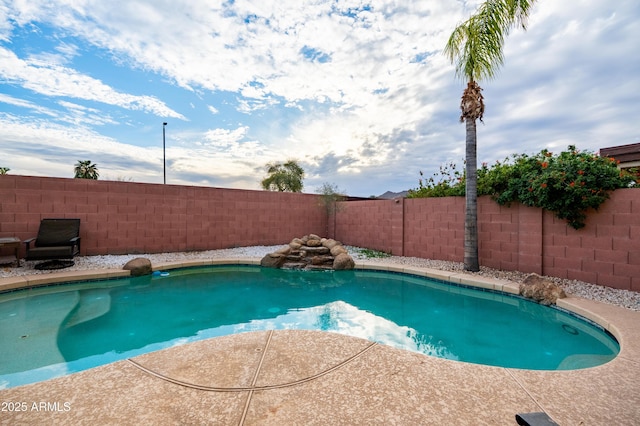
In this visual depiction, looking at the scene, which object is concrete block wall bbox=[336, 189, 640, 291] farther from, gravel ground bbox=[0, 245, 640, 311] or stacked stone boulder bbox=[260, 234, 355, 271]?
stacked stone boulder bbox=[260, 234, 355, 271]

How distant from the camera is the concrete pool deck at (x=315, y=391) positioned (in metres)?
1.60

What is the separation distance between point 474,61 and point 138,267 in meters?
8.38

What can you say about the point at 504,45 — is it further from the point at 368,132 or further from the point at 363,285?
the point at 363,285

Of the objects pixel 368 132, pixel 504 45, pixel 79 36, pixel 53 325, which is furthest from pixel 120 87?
pixel 504 45

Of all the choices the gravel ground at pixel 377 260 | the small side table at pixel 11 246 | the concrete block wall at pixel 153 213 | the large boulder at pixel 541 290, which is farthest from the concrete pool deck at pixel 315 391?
the concrete block wall at pixel 153 213

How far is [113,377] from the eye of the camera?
1.99 metres

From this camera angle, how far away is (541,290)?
448 cm

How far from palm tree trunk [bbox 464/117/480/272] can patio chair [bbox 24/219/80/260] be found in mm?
8404

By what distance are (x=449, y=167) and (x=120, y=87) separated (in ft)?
29.8

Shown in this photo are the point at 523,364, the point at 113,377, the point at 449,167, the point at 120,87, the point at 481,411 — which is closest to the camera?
the point at 481,411

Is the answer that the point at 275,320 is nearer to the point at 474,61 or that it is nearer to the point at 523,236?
the point at 523,236

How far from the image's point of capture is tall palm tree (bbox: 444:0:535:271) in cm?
561

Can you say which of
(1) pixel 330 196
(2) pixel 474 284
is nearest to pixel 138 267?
(1) pixel 330 196

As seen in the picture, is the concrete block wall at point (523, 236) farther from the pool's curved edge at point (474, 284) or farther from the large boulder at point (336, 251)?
the large boulder at point (336, 251)
